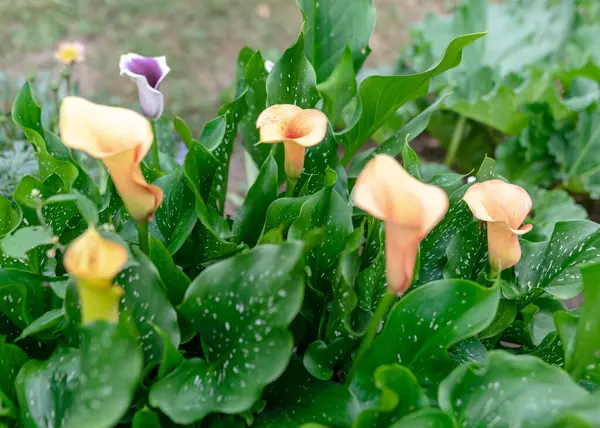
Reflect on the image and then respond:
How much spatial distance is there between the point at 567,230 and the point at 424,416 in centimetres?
Result: 37

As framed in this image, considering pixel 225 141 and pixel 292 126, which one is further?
pixel 225 141

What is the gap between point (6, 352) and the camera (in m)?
0.62

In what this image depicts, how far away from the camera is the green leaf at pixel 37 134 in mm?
753

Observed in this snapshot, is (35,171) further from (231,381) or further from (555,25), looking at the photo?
(555,25)

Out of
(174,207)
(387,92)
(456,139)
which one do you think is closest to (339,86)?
(387,92)

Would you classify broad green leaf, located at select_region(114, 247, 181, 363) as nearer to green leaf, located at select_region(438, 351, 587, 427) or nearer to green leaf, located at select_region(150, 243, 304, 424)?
green leaf, located at select_region(150, 243, 304, 424)

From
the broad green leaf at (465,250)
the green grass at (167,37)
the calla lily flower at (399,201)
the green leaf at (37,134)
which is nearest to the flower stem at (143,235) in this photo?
the green leaf at (37,134)

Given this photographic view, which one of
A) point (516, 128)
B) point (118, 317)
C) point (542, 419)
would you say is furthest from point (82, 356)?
point (516, 128)

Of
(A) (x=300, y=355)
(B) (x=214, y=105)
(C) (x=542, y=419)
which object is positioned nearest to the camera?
(C) (x=542, y=419)

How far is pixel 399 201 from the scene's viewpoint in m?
0.49

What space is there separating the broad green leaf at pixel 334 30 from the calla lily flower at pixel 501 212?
0.36m

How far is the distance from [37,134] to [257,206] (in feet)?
0.92

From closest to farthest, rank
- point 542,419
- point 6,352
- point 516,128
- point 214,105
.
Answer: point 542,419, point 6,352, point 516,128, point 214,105

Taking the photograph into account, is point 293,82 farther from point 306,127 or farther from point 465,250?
point 465,250
